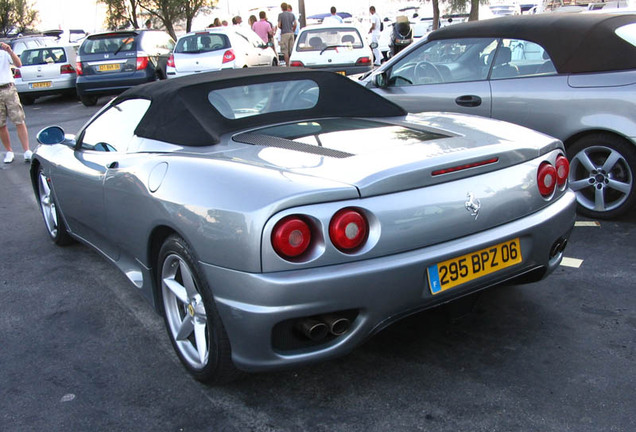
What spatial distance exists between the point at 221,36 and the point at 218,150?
11588mm

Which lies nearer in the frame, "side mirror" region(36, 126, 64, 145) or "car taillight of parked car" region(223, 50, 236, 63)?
"side mirror" region(36, 126, 64, 145)

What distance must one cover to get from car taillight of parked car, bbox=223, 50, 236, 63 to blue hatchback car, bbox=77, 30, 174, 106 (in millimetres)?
1722

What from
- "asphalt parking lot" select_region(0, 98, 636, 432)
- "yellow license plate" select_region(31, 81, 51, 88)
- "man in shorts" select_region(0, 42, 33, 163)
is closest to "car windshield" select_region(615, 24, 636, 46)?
"asphalt parking lot" select_region(0, 98, 636, 432)

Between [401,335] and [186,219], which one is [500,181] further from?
[186,219]

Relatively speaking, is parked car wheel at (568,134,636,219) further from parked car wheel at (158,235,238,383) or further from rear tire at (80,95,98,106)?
rear tire at (80,95,98,106)

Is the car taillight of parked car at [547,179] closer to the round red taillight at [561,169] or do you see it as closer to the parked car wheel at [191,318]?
the round red taillight at [561,169]

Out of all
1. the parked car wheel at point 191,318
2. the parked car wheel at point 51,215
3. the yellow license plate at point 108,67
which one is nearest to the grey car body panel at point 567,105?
the parked car wheel at point 191,318

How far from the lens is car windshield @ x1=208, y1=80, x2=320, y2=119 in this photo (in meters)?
3.42

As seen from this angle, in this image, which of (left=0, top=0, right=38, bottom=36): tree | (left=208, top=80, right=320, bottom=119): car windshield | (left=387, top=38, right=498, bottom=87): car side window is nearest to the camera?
(left=208, top=80, right=320, bottom=119): car windshield

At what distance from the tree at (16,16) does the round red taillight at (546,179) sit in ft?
135

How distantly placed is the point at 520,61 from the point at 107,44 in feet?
36.3

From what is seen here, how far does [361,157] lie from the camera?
8.57 ft

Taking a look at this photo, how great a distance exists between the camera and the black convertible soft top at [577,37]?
4.62 m

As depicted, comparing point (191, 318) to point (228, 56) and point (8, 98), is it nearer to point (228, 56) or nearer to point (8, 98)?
point (8, 98)
